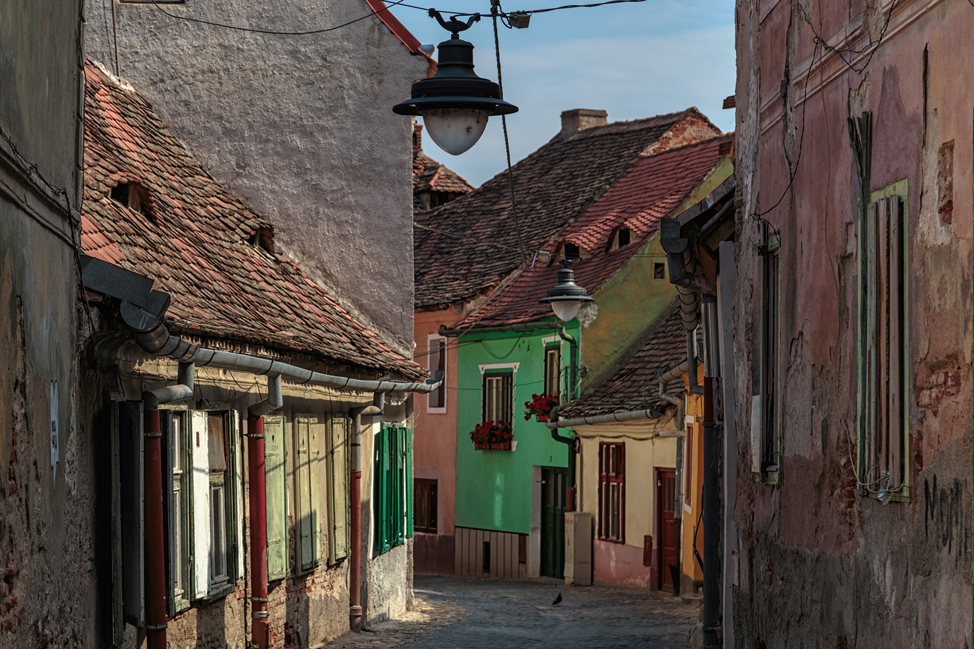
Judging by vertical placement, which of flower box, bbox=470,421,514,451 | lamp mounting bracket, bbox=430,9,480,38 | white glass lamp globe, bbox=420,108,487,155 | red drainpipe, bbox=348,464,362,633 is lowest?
red drainpipe, bbox=348,464,362,633

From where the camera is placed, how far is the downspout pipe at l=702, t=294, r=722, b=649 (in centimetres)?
1148

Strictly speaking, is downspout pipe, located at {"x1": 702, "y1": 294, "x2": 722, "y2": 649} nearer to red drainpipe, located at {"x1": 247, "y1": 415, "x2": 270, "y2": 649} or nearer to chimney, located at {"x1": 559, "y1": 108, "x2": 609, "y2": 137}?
red drainpipe, located at {"x1": 247, "y1": 415, "x2": 270, "y2": 649}

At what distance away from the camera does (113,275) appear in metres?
8.94

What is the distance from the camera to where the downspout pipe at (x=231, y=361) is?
30.2 ft

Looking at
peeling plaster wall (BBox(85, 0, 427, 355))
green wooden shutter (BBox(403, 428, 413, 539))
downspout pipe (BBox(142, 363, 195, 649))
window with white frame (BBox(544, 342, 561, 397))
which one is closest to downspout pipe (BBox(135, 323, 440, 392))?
downspout pipe (BBox(142, 363, 195, 649))

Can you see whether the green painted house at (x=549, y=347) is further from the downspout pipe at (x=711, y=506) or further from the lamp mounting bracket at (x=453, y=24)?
the lamp mounting bracket at (x=453, y=24)

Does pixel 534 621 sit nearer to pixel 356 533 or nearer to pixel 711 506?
pixel 356 533

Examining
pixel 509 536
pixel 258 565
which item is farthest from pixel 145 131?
pixel 509 536

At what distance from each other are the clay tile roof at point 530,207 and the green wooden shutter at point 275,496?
16542mm

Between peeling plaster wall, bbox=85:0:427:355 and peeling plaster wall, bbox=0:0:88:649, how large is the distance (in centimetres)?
868

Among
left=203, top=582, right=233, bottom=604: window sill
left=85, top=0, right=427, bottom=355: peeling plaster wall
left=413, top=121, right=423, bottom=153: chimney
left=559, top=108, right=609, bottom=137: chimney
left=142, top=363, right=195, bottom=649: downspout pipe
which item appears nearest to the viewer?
left=142, top=363, right=195, bottom=649: downspout pipe

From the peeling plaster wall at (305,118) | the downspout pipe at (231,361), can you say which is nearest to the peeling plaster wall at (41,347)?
the downspout pipe at (231,361)

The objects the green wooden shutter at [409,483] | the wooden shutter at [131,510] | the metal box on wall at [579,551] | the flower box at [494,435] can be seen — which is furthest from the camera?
the flower box at [494,435]

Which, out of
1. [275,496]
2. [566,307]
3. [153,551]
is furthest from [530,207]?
[153,551]
